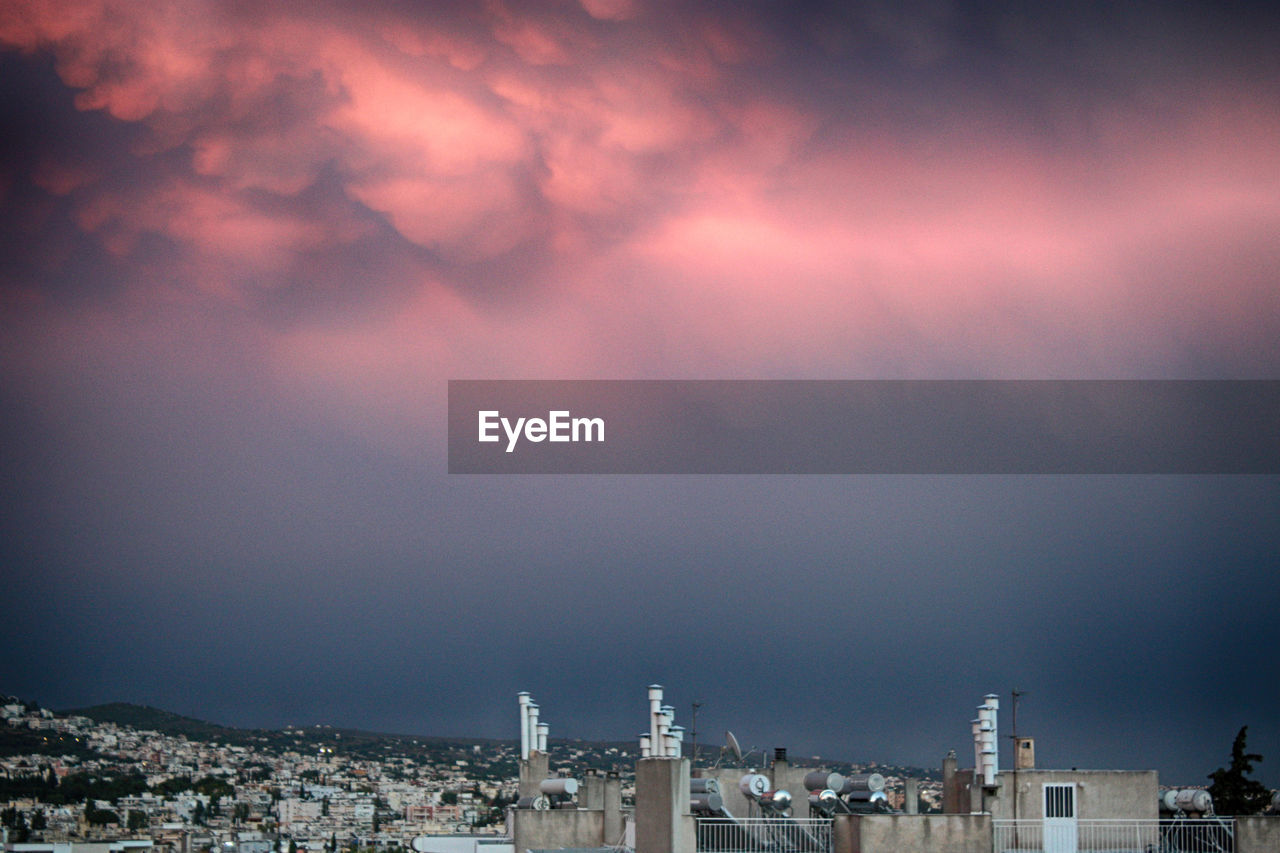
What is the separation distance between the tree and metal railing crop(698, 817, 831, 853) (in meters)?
12.4

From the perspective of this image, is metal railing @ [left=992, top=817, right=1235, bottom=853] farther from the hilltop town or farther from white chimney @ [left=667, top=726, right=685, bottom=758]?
the hilltop town

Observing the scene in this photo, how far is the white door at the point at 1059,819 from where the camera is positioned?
21.2m

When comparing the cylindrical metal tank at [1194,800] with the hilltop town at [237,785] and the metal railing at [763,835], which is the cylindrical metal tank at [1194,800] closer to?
the metal railing at [763,835]

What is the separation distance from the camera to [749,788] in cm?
2231

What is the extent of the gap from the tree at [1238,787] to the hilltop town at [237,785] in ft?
80.8

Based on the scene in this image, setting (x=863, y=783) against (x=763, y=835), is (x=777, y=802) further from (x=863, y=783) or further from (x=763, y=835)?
(x=763, y=835)

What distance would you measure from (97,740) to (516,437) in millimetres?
49084

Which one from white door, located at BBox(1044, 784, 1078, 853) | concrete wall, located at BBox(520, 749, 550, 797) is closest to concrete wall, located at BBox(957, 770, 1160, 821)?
white door, located at BBox(1044, 784, 1078, 853)

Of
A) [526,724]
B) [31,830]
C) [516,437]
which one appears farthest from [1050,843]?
[31,830]

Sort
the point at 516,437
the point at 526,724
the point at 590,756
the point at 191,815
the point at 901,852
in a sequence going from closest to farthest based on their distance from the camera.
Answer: the point at 901,852 → the point at 526,724 → the point at 516,437 → the point at 590,756 → the point at 191,815

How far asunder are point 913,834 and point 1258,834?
499cm

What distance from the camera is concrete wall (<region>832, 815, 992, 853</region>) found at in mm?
19078

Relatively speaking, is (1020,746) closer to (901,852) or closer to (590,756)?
(901,852)

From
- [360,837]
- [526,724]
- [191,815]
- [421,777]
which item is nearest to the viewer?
[526,724]
